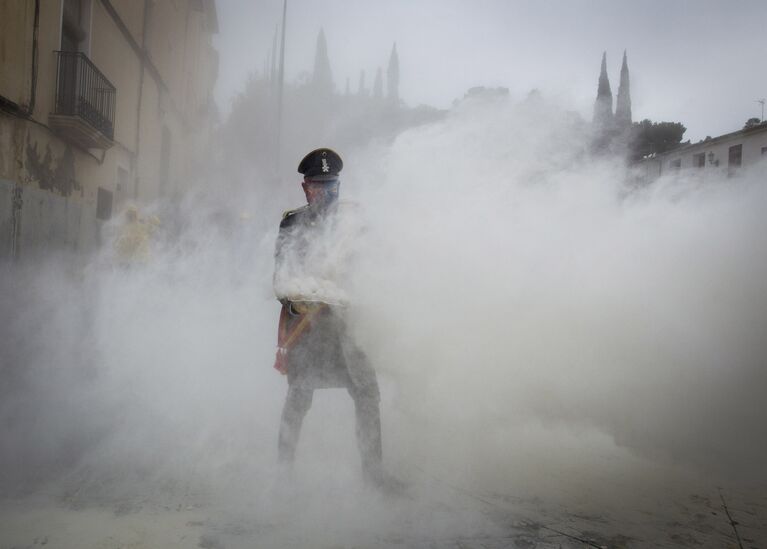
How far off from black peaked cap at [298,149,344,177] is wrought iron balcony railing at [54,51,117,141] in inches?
326

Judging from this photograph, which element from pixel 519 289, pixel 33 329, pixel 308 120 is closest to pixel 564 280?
pixel 519 289

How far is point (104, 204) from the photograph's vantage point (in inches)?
519

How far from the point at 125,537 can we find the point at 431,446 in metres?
1.88

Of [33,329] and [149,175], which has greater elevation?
[149,175]

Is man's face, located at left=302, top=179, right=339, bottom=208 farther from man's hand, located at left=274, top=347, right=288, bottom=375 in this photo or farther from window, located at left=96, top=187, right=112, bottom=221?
window, located at left=96, top=187, right=112, bottom=221

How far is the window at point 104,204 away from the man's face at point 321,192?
1084 cm

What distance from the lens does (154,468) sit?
330 centimetres

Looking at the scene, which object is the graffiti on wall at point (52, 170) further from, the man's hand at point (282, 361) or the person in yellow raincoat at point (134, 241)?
the man's hand at point (282, 361)

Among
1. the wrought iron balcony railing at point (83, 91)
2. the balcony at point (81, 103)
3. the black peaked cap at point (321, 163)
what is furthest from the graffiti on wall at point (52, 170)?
the black peaked cap at point (321, 163)

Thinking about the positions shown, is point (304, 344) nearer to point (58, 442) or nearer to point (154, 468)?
point (154, 468)

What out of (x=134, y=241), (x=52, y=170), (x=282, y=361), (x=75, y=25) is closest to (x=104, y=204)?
(x=52, y=170)

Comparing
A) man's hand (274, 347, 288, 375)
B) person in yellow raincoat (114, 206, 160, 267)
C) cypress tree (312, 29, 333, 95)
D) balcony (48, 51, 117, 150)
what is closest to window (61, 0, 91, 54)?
balcony (48, 51, 117, 150)

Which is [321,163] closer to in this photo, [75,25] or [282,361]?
[282,361]

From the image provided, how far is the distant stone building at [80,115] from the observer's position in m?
8.54
